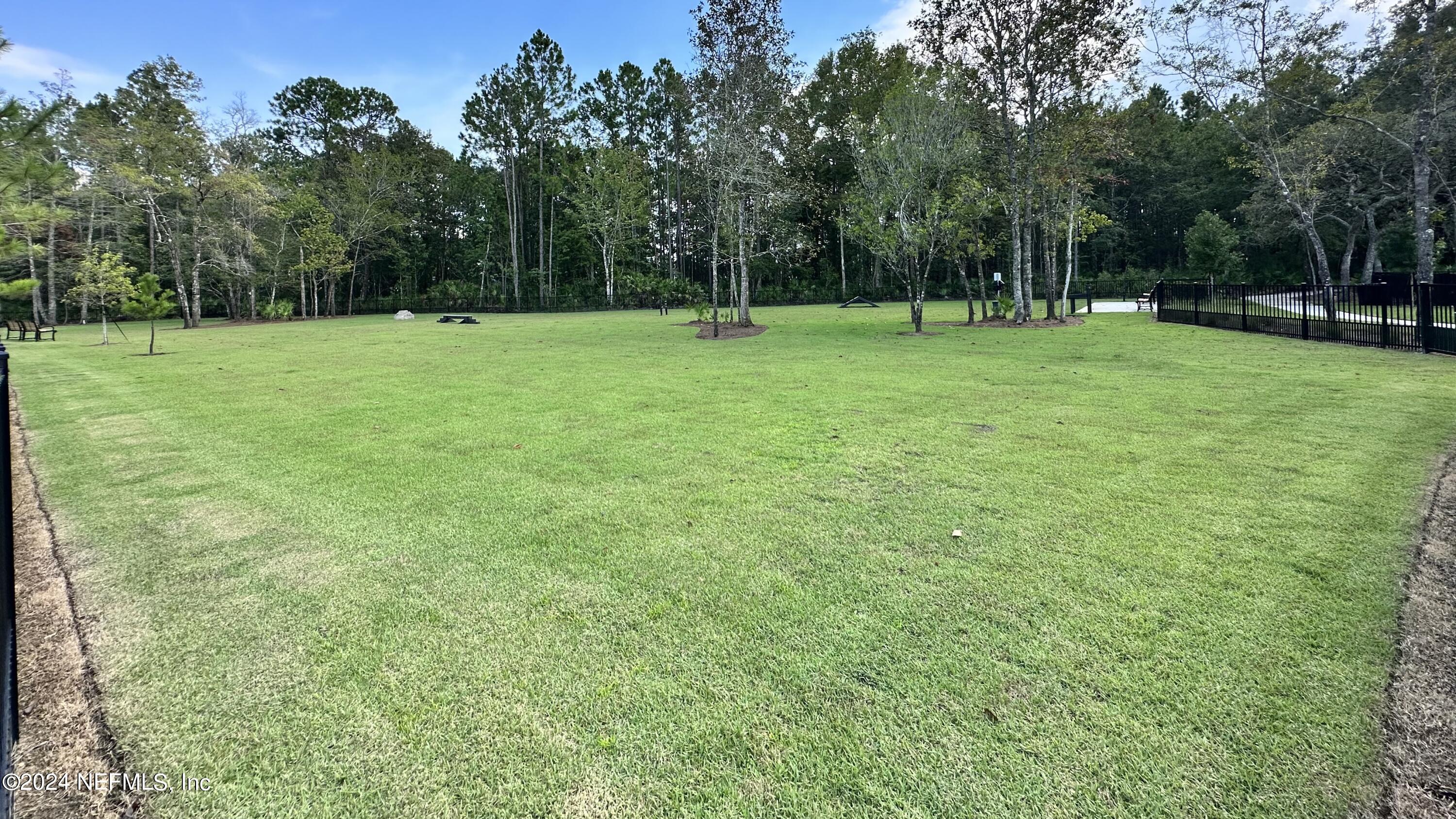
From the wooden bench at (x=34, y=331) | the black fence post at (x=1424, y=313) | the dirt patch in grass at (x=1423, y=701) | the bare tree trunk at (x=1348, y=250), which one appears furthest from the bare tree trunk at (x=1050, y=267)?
the wooden bench at (x=34, y=331)

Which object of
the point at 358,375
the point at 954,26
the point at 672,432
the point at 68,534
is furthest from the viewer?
the point at 954,26

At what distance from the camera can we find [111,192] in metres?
27.4

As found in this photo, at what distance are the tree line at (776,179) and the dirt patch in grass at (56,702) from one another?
7.92 ft

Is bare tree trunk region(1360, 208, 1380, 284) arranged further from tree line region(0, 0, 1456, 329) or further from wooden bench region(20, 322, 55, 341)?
wooden bench region(20, 322, 55, 341)

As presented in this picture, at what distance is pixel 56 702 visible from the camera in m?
2.13

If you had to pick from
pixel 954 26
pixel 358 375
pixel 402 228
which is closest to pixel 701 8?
pixel 954 26

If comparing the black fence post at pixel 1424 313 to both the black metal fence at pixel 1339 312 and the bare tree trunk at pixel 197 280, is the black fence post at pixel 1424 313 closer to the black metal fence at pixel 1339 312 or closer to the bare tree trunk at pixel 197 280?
the black metal fence at pixel 1339 312

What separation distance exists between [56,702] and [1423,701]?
14.8ft

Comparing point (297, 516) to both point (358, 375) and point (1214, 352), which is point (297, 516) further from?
point (1214, 352)

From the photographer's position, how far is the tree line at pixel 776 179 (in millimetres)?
18062

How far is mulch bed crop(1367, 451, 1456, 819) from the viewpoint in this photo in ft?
5.53

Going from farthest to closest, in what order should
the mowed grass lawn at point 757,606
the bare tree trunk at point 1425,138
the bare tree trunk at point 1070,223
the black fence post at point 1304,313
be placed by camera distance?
the bare tree trunk at point 1070,223
the bare tree trunk at point 1425,138
the black fence post at point 1304,313
the mowed grass lawn at point 757,606

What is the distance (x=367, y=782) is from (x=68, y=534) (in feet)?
11.0

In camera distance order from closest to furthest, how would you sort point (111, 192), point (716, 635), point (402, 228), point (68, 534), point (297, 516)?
1. point (716, 635)
2. point (68, 534)
3. point (297, 516)
4. point (111, 192)
5. point (402, 228)
